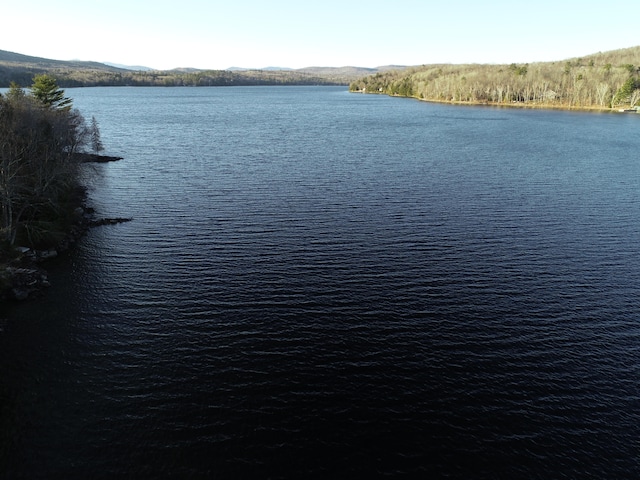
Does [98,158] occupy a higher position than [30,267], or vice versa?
[98,158]

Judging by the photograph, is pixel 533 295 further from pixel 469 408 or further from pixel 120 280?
pixel 120 280

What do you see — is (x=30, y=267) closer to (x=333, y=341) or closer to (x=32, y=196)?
(x=32, y=196)

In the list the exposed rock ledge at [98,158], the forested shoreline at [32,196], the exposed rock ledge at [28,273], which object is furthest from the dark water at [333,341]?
the exposed rock ledge at [98,158]

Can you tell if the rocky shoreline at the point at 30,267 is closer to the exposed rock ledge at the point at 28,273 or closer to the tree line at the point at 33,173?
the exposed rock ledge at the point at 28,273

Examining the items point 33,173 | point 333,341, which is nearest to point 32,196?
point 33,173

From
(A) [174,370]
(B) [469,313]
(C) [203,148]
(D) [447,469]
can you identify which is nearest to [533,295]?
(B) [469,313]

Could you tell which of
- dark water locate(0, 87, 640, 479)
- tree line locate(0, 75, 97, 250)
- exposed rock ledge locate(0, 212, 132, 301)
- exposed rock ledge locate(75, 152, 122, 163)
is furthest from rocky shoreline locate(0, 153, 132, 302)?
exposed rock ledge locate(75, 152, 122, 163)

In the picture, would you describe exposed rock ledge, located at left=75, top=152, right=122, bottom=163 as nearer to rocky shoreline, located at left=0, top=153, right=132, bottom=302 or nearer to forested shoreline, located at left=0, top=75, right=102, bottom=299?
forested shoreline, located at left=0, top=75, right=102, bottom=299
